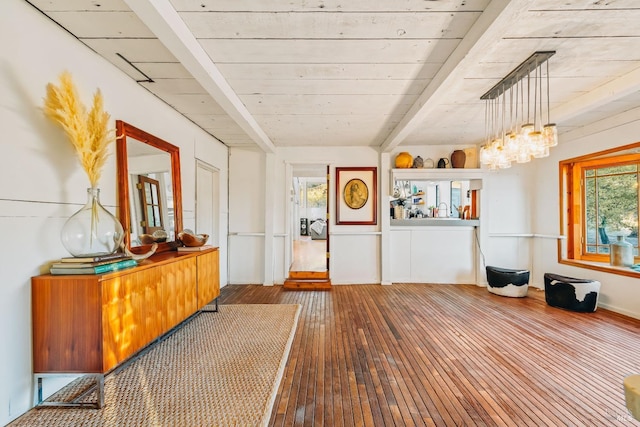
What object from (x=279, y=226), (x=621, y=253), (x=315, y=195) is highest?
(x=315, y=195)

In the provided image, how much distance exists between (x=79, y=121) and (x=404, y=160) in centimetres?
443

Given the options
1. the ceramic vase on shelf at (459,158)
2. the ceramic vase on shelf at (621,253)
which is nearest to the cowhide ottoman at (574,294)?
the ceramic vase on shelf at (621,253)

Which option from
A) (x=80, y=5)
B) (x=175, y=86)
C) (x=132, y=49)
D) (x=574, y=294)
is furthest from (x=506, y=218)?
(x=80, y=5)

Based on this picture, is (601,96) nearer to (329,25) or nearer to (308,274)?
(329,25)

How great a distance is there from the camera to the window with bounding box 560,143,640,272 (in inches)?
150

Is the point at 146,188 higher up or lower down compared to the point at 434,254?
higher up

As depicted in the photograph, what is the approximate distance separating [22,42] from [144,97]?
1.18 m

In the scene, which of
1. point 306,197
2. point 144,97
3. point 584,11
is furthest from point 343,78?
point 306,197

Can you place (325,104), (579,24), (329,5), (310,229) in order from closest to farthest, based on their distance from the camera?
(329,5), (579,24), (325,104), (310,229)

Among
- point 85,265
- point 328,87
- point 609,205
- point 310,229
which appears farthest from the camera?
point 310,229

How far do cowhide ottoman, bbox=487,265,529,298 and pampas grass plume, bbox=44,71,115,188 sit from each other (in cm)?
507

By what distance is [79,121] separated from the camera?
188 cm

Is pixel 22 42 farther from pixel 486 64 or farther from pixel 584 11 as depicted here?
pixel 584 11

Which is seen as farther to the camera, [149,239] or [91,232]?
[149,239]
